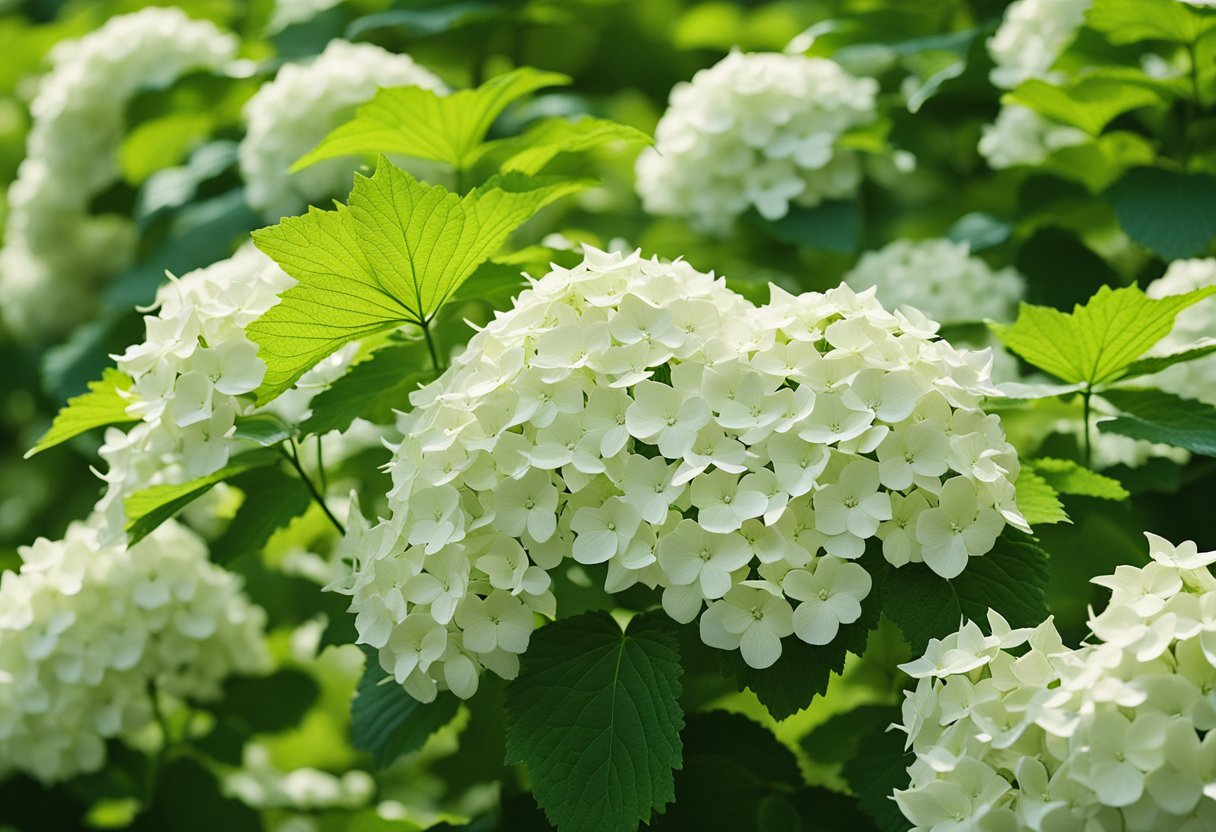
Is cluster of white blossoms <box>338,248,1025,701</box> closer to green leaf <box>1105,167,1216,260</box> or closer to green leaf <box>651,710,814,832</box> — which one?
green leaf <box>651,710,814,832</box>

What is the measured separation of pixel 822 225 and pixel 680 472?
0.90 meters

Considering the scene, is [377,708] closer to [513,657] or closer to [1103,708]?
[513,657]

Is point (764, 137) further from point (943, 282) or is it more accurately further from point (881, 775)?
point (881, 775)

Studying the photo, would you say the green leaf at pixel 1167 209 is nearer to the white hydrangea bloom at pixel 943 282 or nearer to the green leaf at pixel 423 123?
the white hydrangea bloom at pixel 943 282

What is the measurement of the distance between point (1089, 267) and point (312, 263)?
1076 mm

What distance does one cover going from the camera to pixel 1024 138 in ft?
5.99

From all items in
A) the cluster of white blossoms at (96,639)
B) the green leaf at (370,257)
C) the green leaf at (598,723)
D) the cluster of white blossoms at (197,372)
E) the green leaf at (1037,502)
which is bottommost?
the cluster of white blossoms at (96,639)

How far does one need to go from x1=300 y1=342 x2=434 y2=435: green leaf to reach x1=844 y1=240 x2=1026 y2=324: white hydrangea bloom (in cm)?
72

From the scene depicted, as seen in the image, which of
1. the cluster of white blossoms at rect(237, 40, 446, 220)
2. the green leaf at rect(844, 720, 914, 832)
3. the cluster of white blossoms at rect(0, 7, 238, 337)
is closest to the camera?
the green leaf at rect(844, 720, 914, 832)

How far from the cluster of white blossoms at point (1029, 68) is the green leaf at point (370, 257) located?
896mm

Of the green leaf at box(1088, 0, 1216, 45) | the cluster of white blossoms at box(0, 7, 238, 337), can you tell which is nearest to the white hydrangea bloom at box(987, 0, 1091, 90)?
the green leaf at box(1088, 0, 1216, 45)

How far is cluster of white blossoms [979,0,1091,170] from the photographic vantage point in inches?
68.3

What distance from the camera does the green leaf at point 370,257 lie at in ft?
3.68

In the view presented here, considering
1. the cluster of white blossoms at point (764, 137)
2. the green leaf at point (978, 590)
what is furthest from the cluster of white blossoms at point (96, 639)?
the green leaf at point (978, 590)
